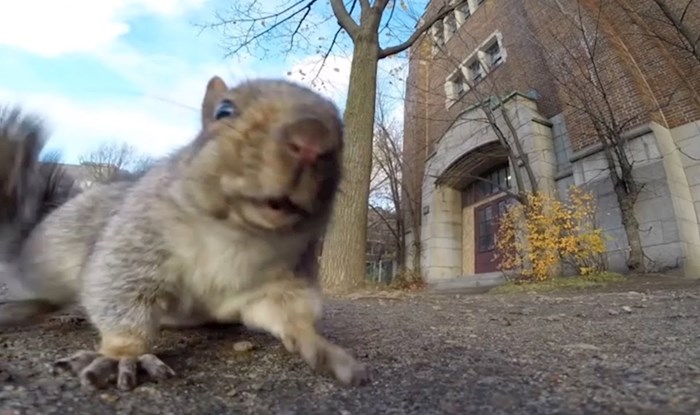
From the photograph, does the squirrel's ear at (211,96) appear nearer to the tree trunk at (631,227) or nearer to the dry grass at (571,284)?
the dry grass at (571,284)

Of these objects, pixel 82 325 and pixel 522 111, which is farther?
Answer: pixel 522 111

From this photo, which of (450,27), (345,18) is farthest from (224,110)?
(450,27)

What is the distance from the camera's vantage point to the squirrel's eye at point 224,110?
3.05 ft

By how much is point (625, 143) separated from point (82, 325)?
7500 mm

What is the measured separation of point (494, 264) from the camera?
974 cm

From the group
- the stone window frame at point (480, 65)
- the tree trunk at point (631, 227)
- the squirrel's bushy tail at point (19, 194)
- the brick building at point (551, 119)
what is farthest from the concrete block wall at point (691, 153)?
the squirrel's bushy tail at point (19, 194)

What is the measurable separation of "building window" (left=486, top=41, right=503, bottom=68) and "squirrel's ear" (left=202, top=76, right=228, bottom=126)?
990cm

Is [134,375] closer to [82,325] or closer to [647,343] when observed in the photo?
[82,325]

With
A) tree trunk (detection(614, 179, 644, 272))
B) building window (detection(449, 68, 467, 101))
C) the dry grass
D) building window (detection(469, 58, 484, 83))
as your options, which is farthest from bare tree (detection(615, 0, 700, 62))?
building window (detection(449, 68, 467, 101))

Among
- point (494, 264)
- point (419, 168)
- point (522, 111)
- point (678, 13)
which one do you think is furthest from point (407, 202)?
point (678, 13)

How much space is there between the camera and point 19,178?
1367 mm

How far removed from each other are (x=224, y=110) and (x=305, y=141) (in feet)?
→ 0.82

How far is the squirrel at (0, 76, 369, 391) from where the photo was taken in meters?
0.82

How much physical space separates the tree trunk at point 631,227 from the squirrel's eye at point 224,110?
6.79 meters
